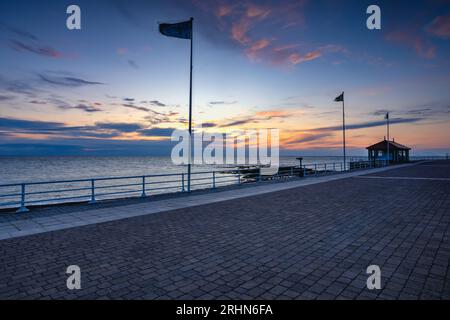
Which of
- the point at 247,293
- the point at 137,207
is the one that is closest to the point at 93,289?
the point at 247,293

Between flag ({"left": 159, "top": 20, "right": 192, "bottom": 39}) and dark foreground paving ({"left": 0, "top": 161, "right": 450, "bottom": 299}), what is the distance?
35.5 ft

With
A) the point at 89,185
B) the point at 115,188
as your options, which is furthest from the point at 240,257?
the point at 89,185

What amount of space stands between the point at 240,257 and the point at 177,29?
1379 cm

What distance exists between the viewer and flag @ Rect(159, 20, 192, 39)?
1484 centimetres

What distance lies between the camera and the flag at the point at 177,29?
14.8 meters

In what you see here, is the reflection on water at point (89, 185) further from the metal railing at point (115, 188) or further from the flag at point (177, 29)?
the flag at point (177, 29)

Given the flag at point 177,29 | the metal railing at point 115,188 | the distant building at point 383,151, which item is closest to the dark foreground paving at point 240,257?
the metal railing at point 115,188

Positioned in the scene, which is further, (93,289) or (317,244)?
(317,244)

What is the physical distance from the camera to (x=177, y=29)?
49.0 feet

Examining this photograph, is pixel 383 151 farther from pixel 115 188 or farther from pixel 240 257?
pixel 240 257

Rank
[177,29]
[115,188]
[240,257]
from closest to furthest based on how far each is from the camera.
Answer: [240,257] → [177,29] → [115,188]
